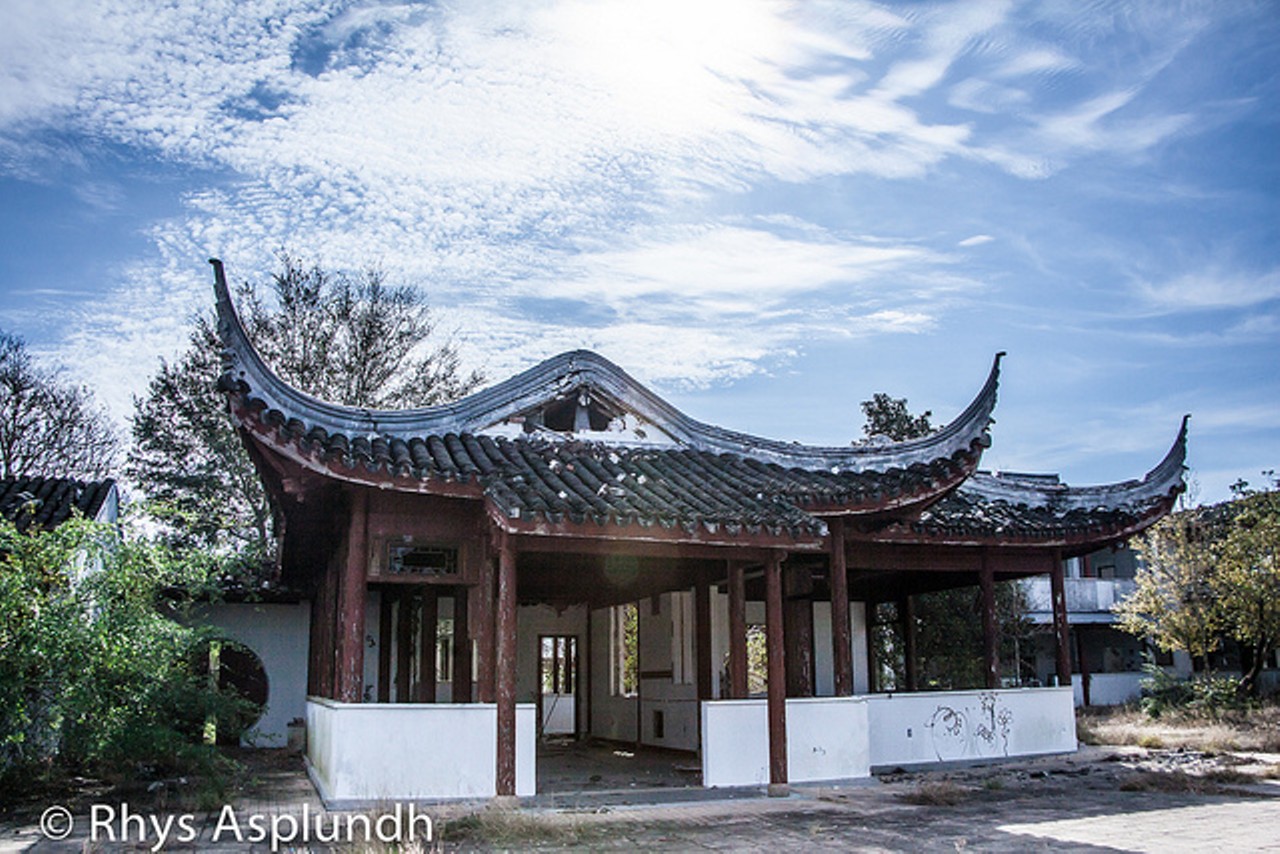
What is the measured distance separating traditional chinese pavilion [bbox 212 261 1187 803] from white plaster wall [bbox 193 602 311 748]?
904 millimetres

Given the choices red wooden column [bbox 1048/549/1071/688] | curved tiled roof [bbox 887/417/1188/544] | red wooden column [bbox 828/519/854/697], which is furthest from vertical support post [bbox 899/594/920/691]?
red wooden column [bbox 828/519/854/697]

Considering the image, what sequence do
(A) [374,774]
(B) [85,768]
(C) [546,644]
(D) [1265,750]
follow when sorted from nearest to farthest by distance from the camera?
(A) [374,774]
(B) [85,768]
(D) [1265,750]
(C) [546,644]

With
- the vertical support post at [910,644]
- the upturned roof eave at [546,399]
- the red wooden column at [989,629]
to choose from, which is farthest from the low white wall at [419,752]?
the vertical support post at [910,644]

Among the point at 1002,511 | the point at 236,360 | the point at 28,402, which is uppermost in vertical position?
the point at 28,402

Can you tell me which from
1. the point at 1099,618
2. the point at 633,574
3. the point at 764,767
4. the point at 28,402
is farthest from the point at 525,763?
the point at 28,402

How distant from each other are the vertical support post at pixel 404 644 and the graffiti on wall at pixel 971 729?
689cm

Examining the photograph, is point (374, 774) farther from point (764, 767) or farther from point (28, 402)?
point (28, 402)

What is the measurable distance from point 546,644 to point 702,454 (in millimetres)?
7781

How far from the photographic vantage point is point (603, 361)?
1126cm

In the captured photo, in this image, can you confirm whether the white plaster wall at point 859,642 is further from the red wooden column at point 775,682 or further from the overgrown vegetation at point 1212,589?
the overgrown vegetation at point 1212,589

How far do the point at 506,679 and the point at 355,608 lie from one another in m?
1.56

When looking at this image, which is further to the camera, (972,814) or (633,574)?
(633,574)

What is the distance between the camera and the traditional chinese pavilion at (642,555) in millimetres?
8797

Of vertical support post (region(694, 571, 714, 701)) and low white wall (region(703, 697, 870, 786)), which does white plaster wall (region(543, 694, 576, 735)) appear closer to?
vertical support post (region(694, 571, 714, 701))
